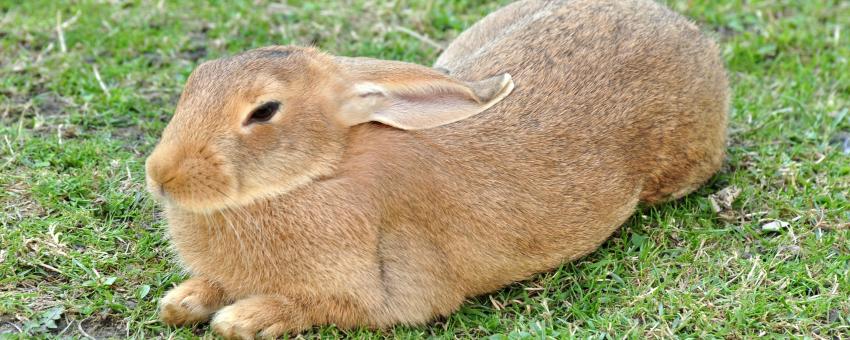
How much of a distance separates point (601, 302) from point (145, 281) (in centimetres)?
186

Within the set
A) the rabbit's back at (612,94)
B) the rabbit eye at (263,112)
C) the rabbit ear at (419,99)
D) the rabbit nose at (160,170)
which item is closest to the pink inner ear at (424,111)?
the rabbit ear at (419,99)

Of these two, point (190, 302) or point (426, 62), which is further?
point (426, 62)

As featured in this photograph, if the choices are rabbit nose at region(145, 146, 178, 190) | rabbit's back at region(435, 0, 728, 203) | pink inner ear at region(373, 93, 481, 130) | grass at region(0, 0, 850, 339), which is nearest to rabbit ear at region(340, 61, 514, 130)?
pink inner ear at region(373, 93, 481, 130)

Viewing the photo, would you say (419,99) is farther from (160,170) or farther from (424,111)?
(160,170)

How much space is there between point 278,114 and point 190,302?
82 centimetres

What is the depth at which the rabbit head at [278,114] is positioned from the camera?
145 inches

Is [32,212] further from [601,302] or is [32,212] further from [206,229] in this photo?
[601,302]

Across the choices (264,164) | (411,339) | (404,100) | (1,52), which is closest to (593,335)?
(411,339)

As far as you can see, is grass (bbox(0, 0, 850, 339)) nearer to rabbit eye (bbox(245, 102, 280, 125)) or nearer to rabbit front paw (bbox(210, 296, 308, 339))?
rabbit front paw (bbox(210, 296, 308, 339))

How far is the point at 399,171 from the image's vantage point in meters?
4.05

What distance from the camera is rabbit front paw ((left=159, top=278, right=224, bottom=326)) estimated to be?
13.1ft

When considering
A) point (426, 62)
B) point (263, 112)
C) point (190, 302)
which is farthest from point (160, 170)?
point (426, 62)

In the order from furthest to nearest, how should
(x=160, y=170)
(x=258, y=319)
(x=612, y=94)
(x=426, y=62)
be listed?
(x=426, y=62) → (x=612, y=94) → (x=258, y=319) → (x=160, y=170)

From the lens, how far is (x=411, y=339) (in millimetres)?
4090
